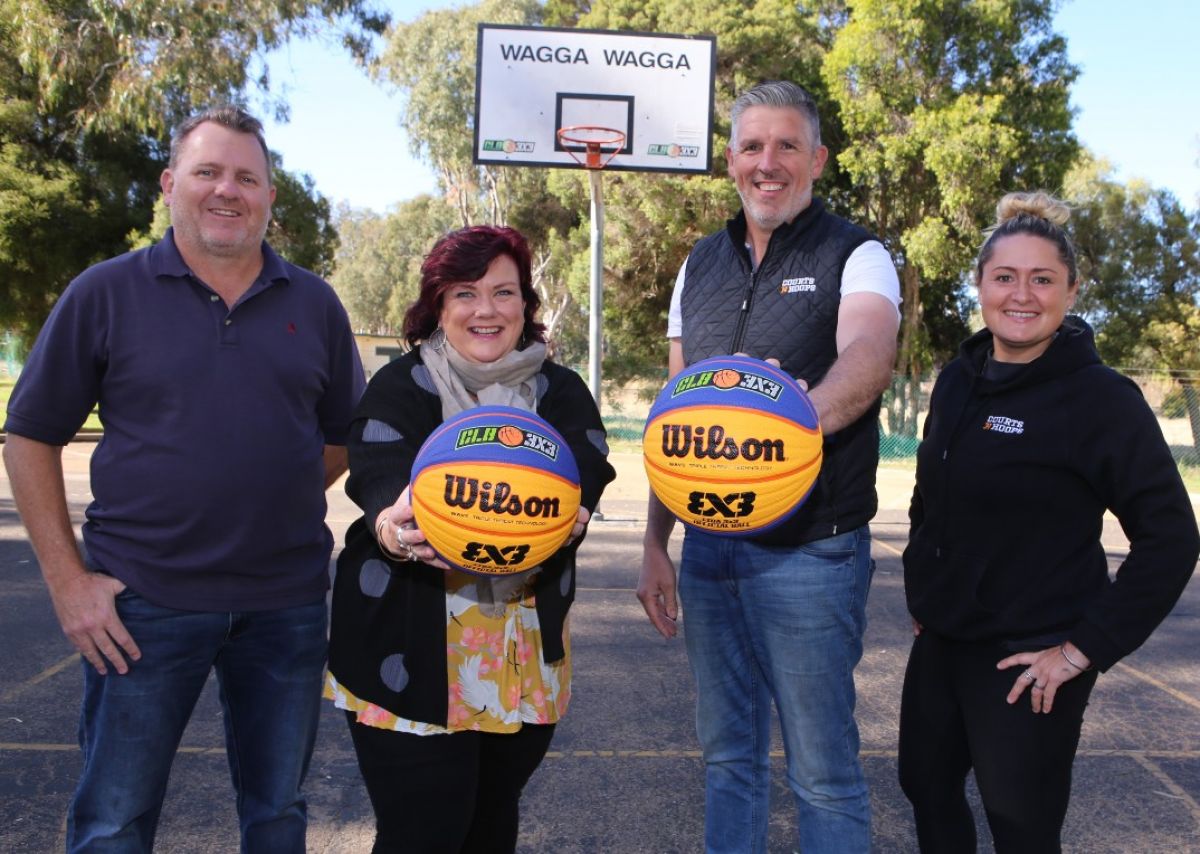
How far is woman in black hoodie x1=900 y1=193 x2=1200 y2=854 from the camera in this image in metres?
2.36

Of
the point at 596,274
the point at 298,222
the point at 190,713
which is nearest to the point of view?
the point at 190,713

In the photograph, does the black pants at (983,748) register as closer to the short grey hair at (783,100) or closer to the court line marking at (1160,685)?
the short grey hair at (783,100)

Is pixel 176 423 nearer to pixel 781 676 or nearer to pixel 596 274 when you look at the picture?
pixel 781 676

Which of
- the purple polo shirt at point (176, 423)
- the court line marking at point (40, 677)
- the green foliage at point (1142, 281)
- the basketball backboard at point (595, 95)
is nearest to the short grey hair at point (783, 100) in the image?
the purple polo shirt at point (176, 423)

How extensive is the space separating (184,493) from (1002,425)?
7.03 feet

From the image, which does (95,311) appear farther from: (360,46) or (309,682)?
(360,46)

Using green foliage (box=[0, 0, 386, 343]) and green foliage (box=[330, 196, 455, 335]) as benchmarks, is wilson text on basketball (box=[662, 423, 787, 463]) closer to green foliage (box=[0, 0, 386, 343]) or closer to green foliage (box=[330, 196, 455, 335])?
green foliage (box=[0, 0, 386, 343])

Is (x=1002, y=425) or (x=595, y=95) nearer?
(x=1002, y=425)

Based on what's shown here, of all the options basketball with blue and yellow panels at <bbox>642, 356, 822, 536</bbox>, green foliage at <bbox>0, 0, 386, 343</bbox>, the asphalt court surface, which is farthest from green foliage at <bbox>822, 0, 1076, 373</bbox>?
basketball with blue and yellow panels at <bbox>642, 356, 822, 536</bbox>

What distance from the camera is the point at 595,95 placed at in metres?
11.4

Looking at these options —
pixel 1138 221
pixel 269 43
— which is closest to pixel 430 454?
pixel 269 43

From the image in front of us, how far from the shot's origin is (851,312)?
255 centimetres

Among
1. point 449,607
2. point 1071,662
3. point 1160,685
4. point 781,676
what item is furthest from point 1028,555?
point 1160,685

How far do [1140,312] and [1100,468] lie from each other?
2478 centimetres
